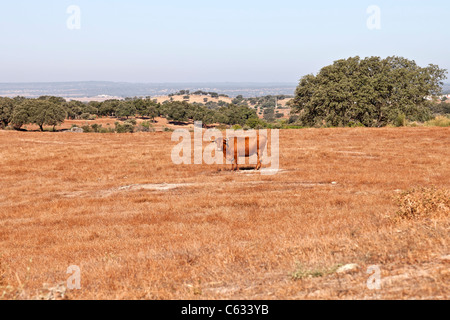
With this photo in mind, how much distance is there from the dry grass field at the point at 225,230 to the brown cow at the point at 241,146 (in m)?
1.49

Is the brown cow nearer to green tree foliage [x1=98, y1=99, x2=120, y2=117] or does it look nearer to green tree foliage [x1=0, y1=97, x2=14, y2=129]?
green tree foliage [x1=0, y1=97, x2=14, y2=129]

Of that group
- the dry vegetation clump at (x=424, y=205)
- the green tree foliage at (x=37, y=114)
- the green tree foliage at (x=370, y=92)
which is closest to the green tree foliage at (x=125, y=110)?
the green tree foliage at (x=37, y=114)

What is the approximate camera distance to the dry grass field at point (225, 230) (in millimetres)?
6145

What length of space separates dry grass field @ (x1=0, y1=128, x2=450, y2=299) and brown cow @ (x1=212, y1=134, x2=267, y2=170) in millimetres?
1487

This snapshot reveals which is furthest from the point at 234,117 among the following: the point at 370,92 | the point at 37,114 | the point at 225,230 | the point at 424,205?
the point at 424,205

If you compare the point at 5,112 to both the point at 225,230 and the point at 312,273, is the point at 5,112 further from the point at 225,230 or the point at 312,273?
the point at 312,273

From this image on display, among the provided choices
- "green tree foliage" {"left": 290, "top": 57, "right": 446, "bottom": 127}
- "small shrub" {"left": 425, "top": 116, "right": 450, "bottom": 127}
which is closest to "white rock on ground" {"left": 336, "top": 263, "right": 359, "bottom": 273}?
"small shrub" {"left": 425, "top": 116, "right": 450, "bottom": 127}

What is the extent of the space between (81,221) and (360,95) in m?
46.3

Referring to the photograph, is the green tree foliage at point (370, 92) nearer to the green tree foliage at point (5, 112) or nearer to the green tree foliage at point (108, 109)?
the green tree foliage at point (5, 112)

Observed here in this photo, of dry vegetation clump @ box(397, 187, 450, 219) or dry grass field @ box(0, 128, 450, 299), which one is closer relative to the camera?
dry grass field @ box(0, 128, 450, 299)

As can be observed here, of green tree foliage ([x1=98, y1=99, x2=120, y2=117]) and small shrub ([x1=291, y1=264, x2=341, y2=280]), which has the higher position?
green tree foliage ([x1=98, y1=99, x2=120, y2=117])

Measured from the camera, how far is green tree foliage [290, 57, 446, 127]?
5188cm

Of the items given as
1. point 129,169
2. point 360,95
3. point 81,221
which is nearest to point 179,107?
point 360,95

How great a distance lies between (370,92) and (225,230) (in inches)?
1841
